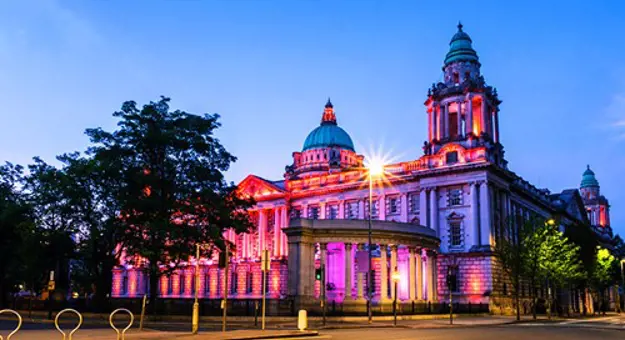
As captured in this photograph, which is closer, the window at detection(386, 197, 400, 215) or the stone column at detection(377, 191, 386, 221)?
the window at detection(386, 197, 400, 215)

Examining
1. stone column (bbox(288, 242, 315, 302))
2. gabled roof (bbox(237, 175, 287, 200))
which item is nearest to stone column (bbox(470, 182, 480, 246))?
stone column (bbox(288, 242, 315, 302))

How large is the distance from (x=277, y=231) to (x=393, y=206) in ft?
60.9

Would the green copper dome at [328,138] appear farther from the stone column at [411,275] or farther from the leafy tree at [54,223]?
the leafy tree at [54,223]

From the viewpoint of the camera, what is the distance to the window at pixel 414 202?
3263 inches

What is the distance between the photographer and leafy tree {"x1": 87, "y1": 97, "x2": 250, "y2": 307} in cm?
4622

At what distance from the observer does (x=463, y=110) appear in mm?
81188

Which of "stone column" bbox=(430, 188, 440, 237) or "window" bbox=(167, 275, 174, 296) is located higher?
"stone column" bbox=(430, 188, 440, 237)

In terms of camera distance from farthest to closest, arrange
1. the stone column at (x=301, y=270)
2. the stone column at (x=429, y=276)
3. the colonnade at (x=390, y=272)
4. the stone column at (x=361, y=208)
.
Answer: the stone column at (x=361, y=208) < the stone column at (x=429, y=276) < the colonnade at (x=390, y=272) < the stone column at (x=301, y=270)

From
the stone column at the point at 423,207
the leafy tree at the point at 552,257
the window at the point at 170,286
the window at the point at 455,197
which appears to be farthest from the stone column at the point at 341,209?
the window at the point at 170,286

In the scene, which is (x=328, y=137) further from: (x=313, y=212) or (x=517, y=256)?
(x=517, y=256)

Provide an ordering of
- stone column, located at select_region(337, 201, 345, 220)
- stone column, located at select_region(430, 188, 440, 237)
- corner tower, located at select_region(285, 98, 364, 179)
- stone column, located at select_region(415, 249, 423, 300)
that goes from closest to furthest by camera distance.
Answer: stone column, located at select_region(415, 249, 423, 300), stone column, located at select_region(430, 188, 440, 237), stone column, located at select_region(337, 201, 345, 220), corner tower, located at select_region(285, 98, 364, 179)

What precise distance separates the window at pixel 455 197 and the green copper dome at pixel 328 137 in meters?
49.9

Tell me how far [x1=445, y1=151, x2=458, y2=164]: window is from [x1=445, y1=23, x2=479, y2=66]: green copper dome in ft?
45.7

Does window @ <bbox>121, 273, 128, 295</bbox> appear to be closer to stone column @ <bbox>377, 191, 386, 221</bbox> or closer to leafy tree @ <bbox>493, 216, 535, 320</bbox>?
stone column @ <bbox>377, 191, 386, 221</bbox>
